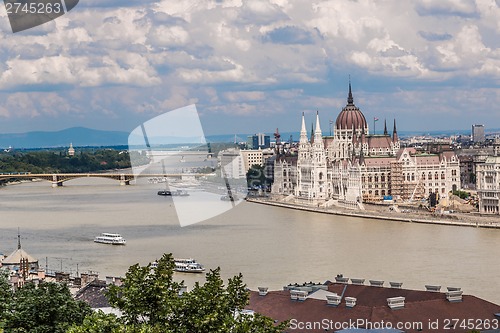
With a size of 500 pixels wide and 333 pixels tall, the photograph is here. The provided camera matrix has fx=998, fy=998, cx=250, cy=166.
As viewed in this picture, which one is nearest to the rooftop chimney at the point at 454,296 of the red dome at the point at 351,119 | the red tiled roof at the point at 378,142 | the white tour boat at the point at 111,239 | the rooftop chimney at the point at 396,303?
the rooftop chimney at the point at 396,303

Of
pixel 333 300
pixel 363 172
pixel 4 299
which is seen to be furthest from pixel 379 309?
pixel 363 172

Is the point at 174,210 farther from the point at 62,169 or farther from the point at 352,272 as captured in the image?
the point at 62,169

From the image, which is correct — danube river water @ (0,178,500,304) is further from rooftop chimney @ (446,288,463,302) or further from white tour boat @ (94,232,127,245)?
rooftop chimney @ (446,288,463,302)

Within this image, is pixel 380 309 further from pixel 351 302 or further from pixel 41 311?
pixel 41 311

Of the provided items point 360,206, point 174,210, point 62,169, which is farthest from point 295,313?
point 62,169

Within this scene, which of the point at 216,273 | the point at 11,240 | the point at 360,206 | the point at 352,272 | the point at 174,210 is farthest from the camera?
the point at 360,206

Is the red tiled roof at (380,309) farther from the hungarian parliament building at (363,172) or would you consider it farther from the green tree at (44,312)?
the hungarian parliament building at (363,172)
